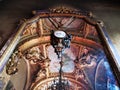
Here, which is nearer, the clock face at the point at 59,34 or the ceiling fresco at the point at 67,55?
the clock face at the point at 59,34

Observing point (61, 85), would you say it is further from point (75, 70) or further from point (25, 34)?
point (75, 70)

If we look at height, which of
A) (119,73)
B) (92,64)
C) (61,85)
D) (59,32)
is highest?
(92,64)

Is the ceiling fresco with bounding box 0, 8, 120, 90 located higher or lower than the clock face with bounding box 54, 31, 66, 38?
higher

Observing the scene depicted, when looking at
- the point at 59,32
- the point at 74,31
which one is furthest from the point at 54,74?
the point at 59,32

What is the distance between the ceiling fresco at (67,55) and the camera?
5.18m

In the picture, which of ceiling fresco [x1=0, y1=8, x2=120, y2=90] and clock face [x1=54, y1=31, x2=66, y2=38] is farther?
ceiling fresco [x1=0, y1=8, x2=120, y2=90]

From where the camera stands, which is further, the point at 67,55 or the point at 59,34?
the point at 67,55

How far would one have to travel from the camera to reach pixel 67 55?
7.15m

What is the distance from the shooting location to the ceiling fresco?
5.18m

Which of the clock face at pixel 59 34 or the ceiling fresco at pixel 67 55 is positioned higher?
the ceiling fresco at pixel 67 55

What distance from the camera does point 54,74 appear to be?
766 centimetres

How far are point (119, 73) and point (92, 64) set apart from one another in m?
2.96

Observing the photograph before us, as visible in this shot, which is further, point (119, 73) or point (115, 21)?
point (115, 21)

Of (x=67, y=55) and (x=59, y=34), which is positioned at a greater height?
(x=67, y=55)
